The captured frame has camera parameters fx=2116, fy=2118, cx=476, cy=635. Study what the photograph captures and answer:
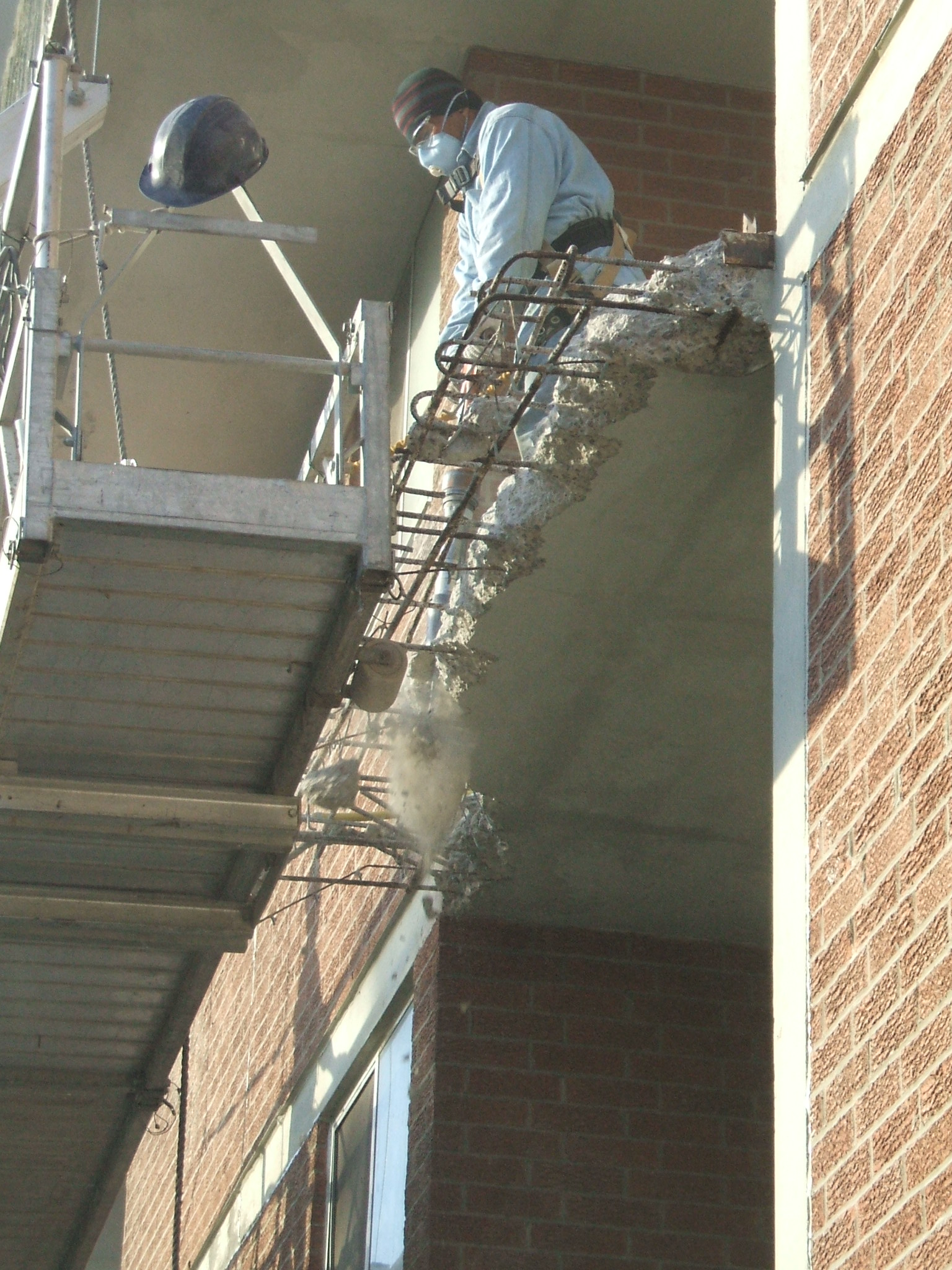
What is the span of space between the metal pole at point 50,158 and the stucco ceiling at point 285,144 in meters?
3.08

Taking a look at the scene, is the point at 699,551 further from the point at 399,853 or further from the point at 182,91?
the point at 182,91

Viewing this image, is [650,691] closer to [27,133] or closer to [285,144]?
[27,133]

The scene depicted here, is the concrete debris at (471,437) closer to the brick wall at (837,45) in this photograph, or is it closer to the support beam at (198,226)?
the support beam at (198,226)

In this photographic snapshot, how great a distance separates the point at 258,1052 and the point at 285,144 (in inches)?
195

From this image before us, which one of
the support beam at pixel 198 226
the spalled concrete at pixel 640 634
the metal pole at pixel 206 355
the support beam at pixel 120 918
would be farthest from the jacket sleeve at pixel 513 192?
the support beam at pixel 120 918

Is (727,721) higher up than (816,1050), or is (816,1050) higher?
(727,721)

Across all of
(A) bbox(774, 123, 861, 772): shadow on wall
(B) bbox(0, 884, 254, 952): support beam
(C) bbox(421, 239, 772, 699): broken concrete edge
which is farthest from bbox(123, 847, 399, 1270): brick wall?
(A) bbox(774, 123, 861, 772): shadow on wall

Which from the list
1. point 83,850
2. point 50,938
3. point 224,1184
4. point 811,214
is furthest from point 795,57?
point 224,1184

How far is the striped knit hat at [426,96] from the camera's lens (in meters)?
7.66

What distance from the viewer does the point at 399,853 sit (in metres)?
7.89

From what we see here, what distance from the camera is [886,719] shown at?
423 centimetres

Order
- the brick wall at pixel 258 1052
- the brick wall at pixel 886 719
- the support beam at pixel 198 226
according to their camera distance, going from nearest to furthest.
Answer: the brick wall at pixel 886 719
the support beam at pixel 198 226
the brick wall at pixel 258 1052

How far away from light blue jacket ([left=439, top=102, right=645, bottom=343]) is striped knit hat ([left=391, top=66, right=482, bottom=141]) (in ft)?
0.88

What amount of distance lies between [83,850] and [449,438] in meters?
1.83
